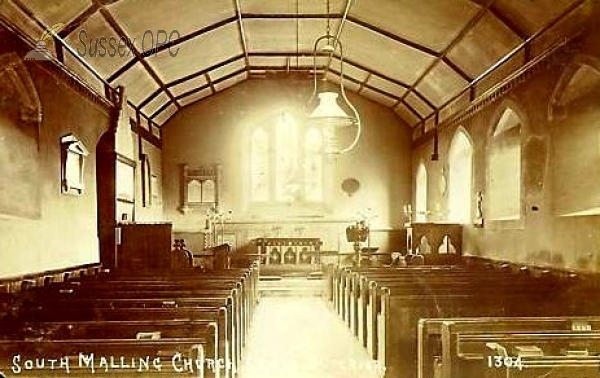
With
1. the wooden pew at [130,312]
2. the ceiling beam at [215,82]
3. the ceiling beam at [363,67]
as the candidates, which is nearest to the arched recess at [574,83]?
the wooden pew at [130,312]

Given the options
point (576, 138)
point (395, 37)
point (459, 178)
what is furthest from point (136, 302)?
point (459, 178)

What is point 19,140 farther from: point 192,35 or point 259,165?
point 259,165

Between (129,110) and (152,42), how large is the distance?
273 centimetres

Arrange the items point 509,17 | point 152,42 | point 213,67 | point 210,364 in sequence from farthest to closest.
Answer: point 213,67, point 152,42, point 509,17, point 210,364

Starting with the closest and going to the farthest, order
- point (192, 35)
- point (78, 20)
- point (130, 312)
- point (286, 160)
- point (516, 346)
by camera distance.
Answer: point (516, 346) → point (130, 312) → point (78, 20) → point (192, 35) → point (286, 160)

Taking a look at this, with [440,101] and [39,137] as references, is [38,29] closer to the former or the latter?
[39,137]

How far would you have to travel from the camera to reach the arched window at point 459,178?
36.4ft

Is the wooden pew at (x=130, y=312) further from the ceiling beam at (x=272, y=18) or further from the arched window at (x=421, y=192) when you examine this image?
the arched window at (x=421, y=192)

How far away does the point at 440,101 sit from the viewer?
39.2 feet

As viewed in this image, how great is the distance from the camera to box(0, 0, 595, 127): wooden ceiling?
23.4 feet

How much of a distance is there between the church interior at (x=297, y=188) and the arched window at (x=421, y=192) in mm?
181

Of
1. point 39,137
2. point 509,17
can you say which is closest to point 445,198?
point 509,17

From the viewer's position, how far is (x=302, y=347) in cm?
635

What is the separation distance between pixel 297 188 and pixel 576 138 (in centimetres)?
899
